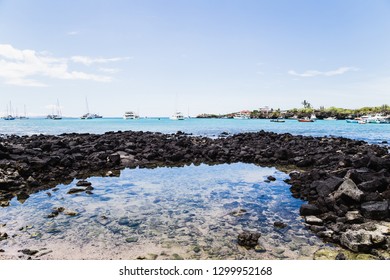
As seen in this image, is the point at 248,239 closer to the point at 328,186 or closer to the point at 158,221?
the point at 158,221

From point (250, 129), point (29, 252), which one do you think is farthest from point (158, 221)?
point (250, 129)

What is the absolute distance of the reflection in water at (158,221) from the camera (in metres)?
7.68

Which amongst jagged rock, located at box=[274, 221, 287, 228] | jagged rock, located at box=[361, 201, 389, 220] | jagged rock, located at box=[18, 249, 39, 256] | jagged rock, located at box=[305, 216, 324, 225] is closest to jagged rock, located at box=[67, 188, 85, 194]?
jagged rock, located at box=[18, 249, 39, 256]

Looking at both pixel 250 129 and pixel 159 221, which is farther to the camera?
pixel 250 129

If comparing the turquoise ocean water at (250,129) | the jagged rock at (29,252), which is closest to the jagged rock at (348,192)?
the jagged rock at (29,252)

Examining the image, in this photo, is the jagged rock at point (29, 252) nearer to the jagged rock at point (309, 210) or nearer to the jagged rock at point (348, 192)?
the jagged rock at point (309, 210)

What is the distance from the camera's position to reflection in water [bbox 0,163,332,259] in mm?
7684

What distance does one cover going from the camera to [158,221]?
32.3 feet

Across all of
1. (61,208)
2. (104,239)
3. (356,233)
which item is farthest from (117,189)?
(356,233)

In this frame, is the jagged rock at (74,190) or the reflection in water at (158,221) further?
the jagged rock at (74,190)

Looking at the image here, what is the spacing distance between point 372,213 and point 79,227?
10176 mm

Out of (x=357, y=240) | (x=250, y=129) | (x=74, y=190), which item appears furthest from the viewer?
(x=250, y=129)

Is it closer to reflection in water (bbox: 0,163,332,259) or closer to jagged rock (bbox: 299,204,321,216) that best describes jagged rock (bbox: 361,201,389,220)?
jagged rock (bbox: 299,204,321,216)

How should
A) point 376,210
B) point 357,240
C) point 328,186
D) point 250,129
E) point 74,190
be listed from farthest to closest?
1. point 250,129
2. point 74,190
3. point 328,186
4. point 376,210
5. point 357,240
